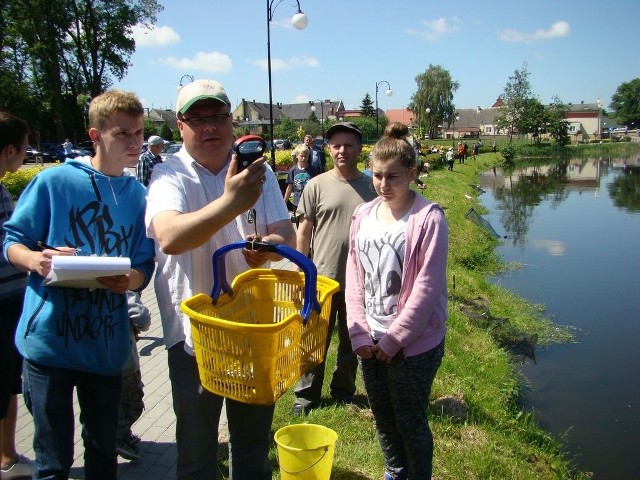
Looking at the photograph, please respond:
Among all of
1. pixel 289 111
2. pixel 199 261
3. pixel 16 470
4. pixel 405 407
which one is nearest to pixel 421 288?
pixel 405 407

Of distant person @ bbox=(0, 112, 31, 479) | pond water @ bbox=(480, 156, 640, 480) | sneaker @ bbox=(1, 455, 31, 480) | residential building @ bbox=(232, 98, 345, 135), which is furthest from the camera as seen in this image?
residential building @ bbox=(232, 98, 345, 135)

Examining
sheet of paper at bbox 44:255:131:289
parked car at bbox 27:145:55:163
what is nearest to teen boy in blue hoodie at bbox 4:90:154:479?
sheet of paper at bbox 44:255:131:289

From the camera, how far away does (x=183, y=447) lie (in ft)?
7.40

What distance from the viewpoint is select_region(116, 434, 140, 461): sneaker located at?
3.47m

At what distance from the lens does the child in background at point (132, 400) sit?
11.0ft

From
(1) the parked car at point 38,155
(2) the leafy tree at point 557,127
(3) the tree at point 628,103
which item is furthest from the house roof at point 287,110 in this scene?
(3) the tree at point 628,103

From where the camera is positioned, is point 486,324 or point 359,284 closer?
point 359,284

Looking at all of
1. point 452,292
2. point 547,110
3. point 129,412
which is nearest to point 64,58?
point 452,292

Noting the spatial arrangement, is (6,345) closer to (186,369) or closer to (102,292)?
(102,292)

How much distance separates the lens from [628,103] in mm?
133125

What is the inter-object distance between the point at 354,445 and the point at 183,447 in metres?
1.75

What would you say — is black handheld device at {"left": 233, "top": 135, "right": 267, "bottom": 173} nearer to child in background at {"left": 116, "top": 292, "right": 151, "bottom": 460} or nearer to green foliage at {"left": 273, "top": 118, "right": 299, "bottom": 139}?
child in background at {"left": 116, "top": 292, "right": 151, "bottom": 460}

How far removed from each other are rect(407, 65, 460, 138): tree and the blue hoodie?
273 feet

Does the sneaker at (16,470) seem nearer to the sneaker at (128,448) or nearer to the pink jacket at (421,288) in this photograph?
the sneaker at (128,448)
